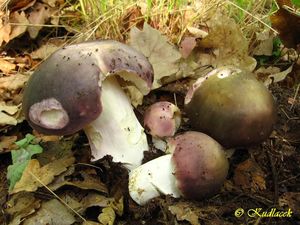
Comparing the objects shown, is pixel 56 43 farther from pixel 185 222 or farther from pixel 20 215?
pixel 185 222

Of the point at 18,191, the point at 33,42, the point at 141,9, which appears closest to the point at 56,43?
the point at 33,42

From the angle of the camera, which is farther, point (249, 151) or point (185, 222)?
point (249, 151)

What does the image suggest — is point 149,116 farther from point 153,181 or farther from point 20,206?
point 20,206

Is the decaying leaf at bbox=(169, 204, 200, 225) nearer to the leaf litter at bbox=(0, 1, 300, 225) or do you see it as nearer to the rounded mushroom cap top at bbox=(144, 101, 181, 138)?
the leaf litter at bbox=(0, 1, 300, 225)

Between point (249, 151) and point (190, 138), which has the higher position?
point (190, 138)

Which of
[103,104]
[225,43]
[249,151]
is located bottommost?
[249,151]

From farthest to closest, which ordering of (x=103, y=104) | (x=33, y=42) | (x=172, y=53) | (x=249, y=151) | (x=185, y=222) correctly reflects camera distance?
1. (x=33, y=42)
2. (x=172, y=53)
3. (x=249, y=151)
4. (x=103, y=104)
5. (x=185, y=222)

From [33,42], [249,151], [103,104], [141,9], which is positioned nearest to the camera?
[103,104]

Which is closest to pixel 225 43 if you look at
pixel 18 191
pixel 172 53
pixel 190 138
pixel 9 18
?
pixel 172 53
